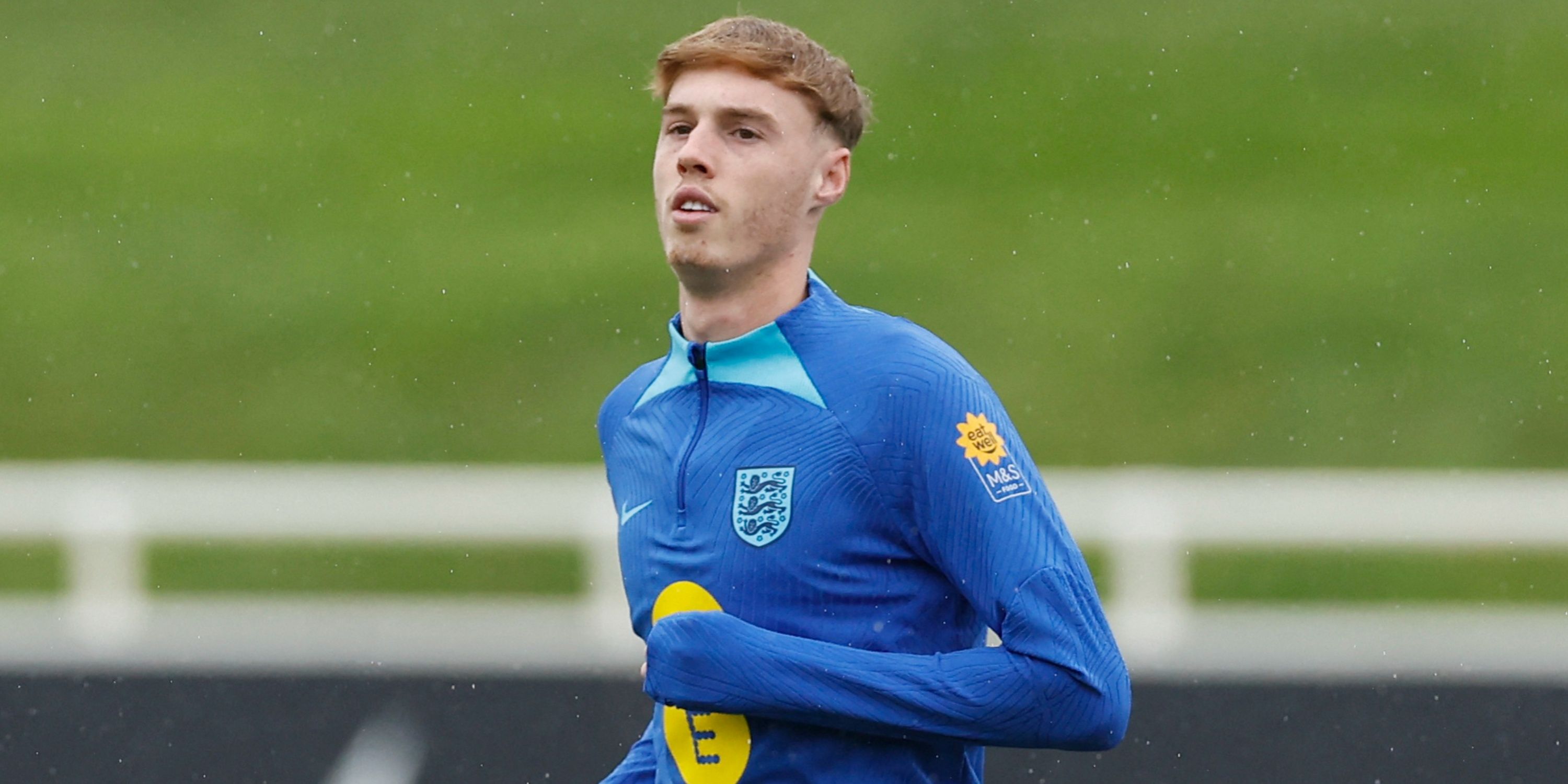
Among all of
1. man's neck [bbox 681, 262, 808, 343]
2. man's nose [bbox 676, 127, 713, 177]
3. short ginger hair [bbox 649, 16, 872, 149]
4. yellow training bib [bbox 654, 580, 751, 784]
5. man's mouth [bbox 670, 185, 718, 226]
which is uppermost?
short ginger hair [bbox 649, 16, 872, 149]

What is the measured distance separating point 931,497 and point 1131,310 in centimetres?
1305

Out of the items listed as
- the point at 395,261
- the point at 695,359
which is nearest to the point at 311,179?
the point at 395,261

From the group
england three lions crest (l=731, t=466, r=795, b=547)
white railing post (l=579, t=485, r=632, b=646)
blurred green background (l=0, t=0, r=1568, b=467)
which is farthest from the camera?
blurred green background (l=0, t=0, r=1568, b=467)

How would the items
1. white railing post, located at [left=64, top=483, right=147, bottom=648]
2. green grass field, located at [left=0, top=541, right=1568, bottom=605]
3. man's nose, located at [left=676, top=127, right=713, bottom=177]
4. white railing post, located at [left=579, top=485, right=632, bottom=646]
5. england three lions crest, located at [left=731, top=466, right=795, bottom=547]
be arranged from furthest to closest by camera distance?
green grass field, located at [left=0, top=541, right=1568, bottom=605] < white railing post, located at [left=64, top=483, right=147, bottom=648] < white railing post, located at [left=579, top=485, right=632, bottom=646] < man's nose, located at [left=676, top=127, right=713, bottom=177] < england three lions crest, located at [left=731, top=466, right=795, bottom=547]

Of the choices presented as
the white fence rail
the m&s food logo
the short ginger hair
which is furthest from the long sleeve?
the white fence rail

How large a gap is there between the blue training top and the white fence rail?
5492mm

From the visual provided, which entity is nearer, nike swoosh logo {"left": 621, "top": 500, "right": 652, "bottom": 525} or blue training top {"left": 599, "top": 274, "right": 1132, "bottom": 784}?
blue training top {"left": 599, "top": 274, "right": 1132, "bottom": 784}

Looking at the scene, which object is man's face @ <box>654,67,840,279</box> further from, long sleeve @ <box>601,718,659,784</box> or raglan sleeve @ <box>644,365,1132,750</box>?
long sleeve @ <box>601,718,659,784</box>

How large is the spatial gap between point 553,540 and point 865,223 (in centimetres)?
765

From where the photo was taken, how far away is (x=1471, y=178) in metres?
17.2

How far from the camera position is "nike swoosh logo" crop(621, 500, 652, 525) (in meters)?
3.30

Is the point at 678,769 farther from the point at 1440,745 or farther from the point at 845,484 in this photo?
the point at 1440,745

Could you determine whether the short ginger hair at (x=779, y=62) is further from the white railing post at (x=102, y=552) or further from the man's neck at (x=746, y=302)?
the white railing post at (x=102, y=552)

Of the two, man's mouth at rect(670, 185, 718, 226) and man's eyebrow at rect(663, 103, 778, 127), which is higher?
man's eyebrow at rect(663, 103, 778, 127)
